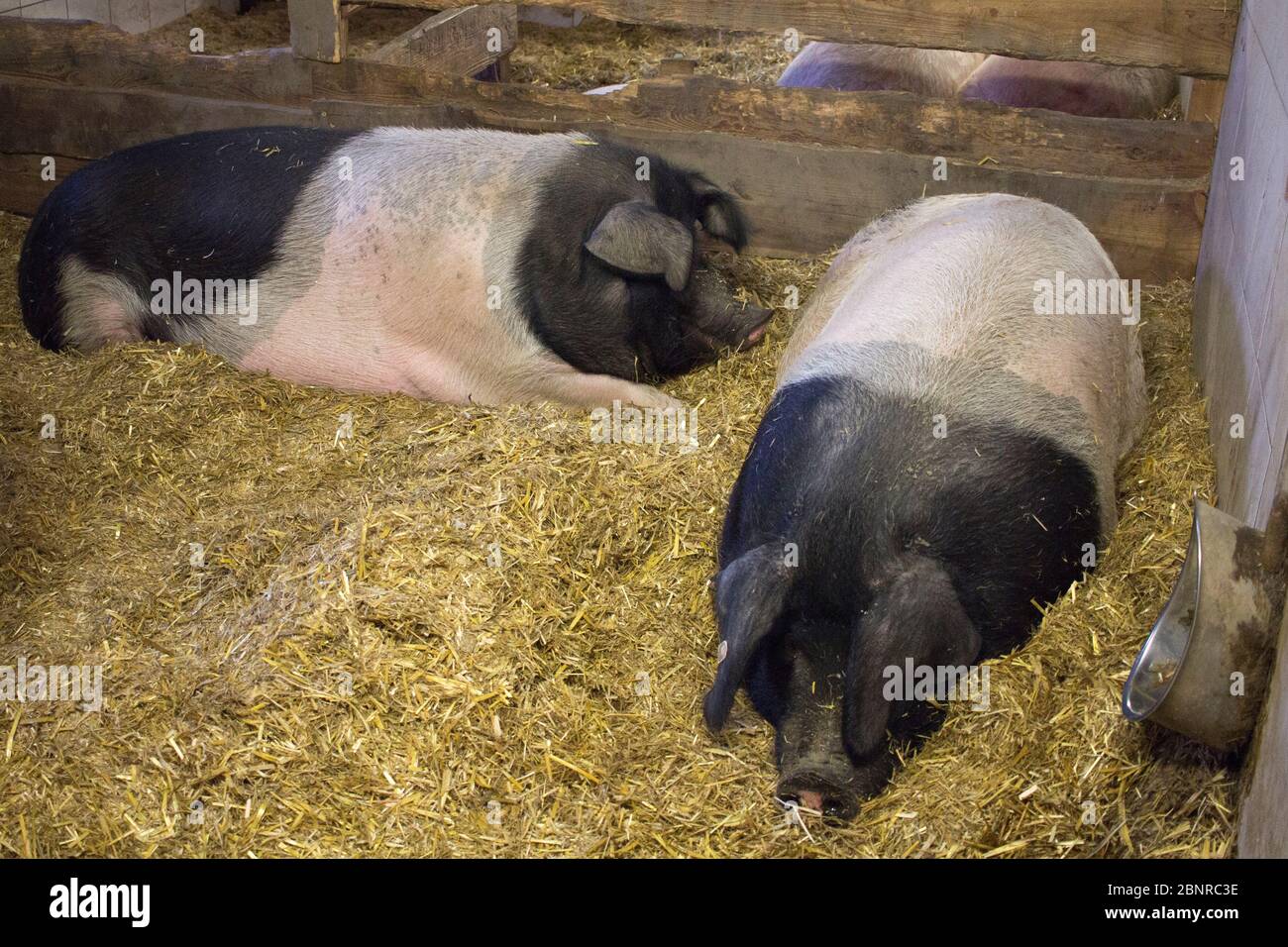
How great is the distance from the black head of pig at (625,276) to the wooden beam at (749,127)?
475 millimetres

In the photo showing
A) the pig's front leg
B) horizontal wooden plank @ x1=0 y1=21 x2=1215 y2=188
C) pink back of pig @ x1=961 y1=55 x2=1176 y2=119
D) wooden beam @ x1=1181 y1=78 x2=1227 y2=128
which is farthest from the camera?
pink back of pig @ x1=961 y1=55 x2=1176 y2=119

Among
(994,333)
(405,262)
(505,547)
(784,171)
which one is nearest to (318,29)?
(405,262)

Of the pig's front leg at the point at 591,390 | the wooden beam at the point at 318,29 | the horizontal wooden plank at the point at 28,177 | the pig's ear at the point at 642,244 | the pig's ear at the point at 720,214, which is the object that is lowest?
the pig's front leg at the point at 591,390

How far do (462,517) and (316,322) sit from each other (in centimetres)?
143

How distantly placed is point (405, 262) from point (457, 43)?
169 centimetres

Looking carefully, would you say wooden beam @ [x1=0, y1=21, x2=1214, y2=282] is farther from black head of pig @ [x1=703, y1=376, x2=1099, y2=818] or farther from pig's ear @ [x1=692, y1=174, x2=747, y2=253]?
black head of pig @ [x1=703, y1=376, x2=1099, y2=818]

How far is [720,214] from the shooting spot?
14.7 ft

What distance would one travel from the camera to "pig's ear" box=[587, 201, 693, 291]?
13.4 feet

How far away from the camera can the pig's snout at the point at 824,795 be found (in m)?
2.67

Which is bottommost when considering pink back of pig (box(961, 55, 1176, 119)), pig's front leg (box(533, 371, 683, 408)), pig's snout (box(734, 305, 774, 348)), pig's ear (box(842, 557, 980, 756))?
pig's ear (box(842, 557, 980, 756))

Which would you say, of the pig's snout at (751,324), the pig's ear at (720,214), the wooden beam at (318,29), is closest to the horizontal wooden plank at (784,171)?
the wooden beam at (318,29)

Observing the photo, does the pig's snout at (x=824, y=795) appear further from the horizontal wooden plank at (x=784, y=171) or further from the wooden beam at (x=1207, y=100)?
the wooden beam at (x=1207, y=100)

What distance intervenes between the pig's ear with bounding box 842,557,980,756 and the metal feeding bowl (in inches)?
16.6

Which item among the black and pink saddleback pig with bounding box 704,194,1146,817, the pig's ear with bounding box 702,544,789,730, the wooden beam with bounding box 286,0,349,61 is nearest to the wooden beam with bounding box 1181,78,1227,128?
the black and pink saddleback pig with bounding box 704,194,1146,817
